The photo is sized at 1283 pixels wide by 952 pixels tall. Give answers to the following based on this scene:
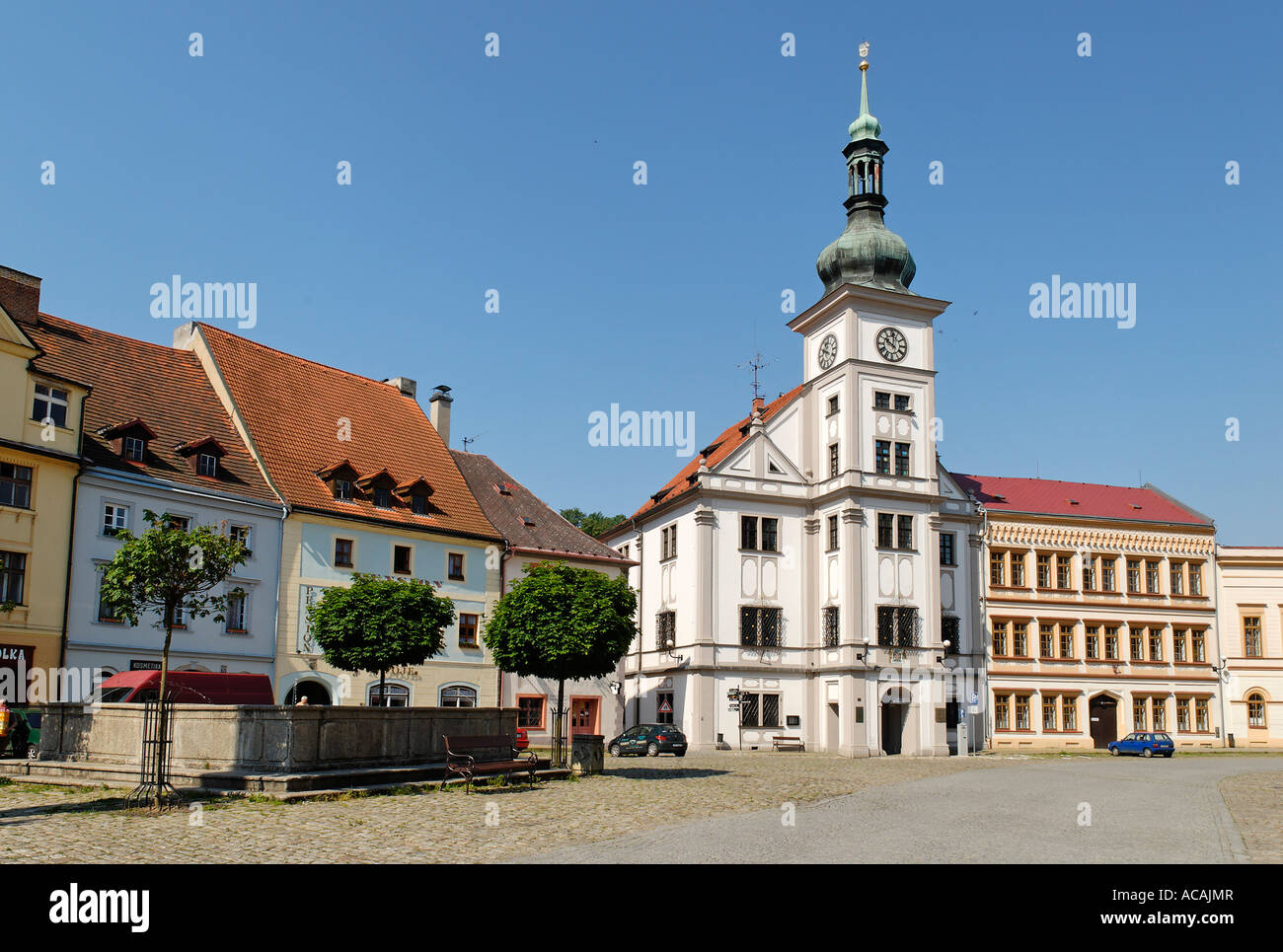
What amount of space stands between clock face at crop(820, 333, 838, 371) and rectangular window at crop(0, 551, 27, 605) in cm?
3444

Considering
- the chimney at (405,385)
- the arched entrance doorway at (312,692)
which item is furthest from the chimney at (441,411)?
the arched entrance doorway at (312,692)

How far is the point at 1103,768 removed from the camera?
1431 inches

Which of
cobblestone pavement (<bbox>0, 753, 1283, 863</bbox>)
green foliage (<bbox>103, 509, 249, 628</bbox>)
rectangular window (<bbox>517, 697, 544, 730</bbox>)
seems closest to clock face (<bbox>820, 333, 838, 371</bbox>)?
rectangular window (<bbox>517, 697, 544, 730</bbox>)

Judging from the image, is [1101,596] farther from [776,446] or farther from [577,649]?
[577,649]

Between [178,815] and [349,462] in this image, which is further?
[349,462]

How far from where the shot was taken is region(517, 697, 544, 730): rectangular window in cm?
4225

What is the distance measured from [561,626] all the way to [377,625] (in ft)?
14.1

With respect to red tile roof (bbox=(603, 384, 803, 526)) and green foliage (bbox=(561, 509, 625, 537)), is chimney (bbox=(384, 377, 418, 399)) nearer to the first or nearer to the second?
red tile roof (bbox=(603, 384, 803, 526))

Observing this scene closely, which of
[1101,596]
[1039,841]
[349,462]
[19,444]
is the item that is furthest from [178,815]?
[1101,596]

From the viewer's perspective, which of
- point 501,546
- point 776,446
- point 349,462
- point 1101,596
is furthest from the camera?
point 1101,596

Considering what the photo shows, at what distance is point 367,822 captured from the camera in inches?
612

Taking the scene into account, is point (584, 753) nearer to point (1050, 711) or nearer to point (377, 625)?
point (377, 625)

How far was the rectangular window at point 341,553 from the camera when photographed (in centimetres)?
3678

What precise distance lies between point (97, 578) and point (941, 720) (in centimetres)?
3389
